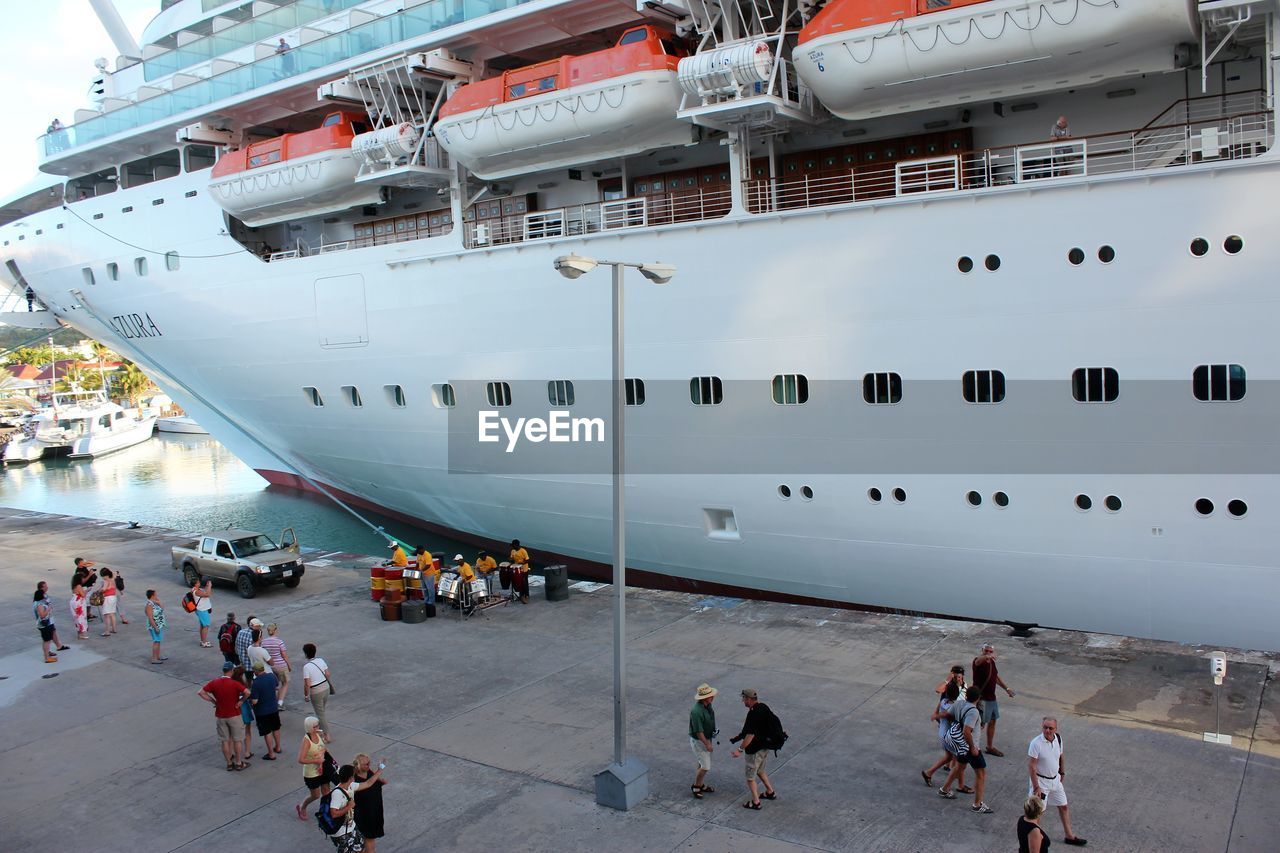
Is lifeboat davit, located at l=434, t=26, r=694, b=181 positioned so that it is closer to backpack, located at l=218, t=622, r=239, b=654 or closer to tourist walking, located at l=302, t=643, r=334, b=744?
backpack, located at l=218, t=622, r=239, b=654

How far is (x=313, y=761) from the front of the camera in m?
8.30

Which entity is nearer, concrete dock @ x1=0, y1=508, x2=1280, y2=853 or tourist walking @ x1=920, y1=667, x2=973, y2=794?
concrete dock @ x1=0, y1=508, x2=1280, y2=853

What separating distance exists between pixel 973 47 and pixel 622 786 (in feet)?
31.0

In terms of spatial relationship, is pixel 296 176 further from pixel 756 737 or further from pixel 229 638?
pixel 756 737

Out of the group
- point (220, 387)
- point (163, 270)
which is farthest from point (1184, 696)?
point (163, 270)

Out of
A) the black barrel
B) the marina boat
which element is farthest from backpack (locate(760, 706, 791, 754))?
the marina boat

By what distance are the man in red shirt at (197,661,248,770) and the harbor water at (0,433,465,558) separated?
11.9 metres

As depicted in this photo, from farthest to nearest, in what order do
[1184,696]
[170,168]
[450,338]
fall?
1. [170,168]
2. [450,338]
3. [1184,696]

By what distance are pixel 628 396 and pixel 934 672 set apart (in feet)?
20.8

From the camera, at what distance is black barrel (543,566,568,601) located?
15.0m

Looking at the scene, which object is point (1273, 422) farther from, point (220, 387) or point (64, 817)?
point (220, 387)

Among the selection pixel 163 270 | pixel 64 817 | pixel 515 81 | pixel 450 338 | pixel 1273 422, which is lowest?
pixel 64 817

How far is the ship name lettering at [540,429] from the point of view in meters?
15.9

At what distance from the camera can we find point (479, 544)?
20328 millimetres
